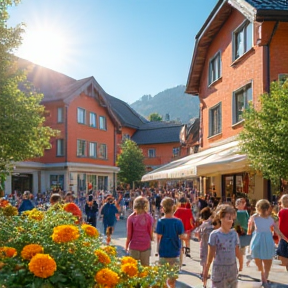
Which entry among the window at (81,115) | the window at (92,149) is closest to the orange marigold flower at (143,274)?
the window at (81,115)

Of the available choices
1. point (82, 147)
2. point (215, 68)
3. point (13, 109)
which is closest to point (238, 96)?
point (215, 68)

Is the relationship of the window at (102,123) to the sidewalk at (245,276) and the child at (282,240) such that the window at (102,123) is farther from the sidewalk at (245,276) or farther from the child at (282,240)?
the child at (282,240)

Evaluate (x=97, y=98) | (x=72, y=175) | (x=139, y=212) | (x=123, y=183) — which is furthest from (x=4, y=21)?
(x=123, y=183)

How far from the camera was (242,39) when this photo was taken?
53.0 feet

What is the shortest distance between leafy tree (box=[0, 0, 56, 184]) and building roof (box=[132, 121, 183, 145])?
35.8 m

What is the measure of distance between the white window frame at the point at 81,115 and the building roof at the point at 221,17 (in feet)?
48.8

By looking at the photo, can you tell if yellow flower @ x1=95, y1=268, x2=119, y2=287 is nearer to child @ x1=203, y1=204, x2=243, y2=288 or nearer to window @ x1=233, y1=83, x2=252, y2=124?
child @ x1=203, y1=204, x2=243, y2=288

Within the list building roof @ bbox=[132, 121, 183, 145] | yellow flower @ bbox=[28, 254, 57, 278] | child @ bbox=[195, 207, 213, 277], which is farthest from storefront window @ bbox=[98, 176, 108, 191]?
yellow flower @ bbox=[28, 254, 57, 278]

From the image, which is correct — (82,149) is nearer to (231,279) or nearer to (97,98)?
(97,98)

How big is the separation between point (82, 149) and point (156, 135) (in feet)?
60.3

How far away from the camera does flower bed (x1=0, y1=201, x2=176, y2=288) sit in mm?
2764

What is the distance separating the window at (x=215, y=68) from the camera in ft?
61.3

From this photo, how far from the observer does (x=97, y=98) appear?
37.0m

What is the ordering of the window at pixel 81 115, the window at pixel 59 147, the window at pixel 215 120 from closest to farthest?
the window at pixel 215 120 → the window at pixel 59 147 → the window at pixel 81 115
